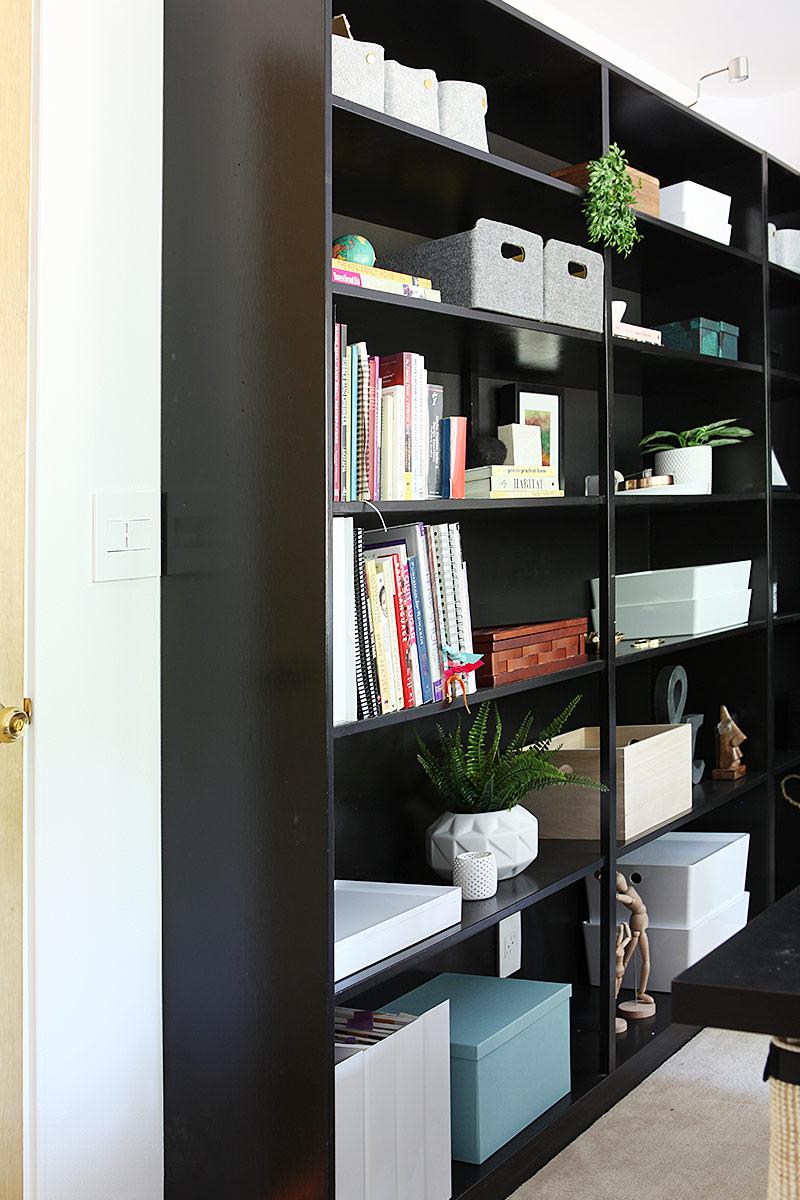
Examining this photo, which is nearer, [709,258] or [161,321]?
[161,321]

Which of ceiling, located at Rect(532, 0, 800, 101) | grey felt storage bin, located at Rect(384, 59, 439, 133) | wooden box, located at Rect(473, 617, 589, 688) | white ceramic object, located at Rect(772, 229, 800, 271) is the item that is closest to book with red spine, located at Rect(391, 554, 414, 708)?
wooden box, located at Rect(473, 617, 589, 688)

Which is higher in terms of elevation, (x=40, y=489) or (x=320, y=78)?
(x=320, y=78)

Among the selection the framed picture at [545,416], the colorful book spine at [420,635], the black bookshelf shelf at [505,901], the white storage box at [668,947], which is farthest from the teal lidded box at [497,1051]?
the framed picture at [545,416]

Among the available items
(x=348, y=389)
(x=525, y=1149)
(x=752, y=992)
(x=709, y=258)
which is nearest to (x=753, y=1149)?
(x=525, y=1149)

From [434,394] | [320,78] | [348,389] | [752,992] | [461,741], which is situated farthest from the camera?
[461,741]

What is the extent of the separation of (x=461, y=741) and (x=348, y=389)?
106 cm

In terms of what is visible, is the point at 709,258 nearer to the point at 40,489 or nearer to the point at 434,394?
the point at 434,394

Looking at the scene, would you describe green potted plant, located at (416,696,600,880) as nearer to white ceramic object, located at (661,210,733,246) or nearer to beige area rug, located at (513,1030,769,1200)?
beige area rug, located at (513,1030,769,1200)

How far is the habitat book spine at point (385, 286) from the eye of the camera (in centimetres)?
189

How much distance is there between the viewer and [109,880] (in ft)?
6.33

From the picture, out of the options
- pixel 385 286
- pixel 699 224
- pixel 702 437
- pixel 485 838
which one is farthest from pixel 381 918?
pixel 699 224

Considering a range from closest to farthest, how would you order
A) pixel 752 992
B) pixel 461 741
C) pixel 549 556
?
pixel 752 992 → pixel 461 741 → pixel 549 556

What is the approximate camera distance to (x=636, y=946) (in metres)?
2.86

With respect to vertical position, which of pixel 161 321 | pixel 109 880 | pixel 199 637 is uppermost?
pixel 161 321
